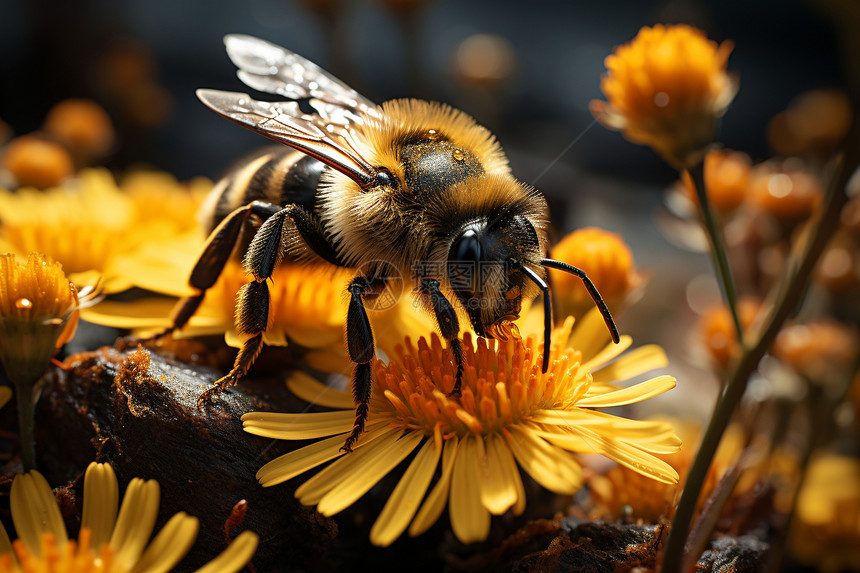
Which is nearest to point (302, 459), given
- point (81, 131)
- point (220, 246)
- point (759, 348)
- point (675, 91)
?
point (220, 246)

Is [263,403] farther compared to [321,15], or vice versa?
[321,15]

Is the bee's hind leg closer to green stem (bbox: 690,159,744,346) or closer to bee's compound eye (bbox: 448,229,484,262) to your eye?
bee's compound eye (bbox: 448,229,484,262)

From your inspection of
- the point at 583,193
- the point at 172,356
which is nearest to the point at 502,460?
the point at 172,356

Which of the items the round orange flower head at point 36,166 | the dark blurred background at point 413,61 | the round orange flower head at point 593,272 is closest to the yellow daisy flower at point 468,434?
the round orange flower head at point 593,272

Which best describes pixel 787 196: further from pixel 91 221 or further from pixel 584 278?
pixel 91 221

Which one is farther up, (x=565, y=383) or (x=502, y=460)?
(x=565, y=383)

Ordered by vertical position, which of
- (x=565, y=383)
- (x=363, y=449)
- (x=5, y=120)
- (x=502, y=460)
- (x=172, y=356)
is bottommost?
(x=5, y=120)

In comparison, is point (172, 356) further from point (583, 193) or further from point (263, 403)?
point (583, 193)
